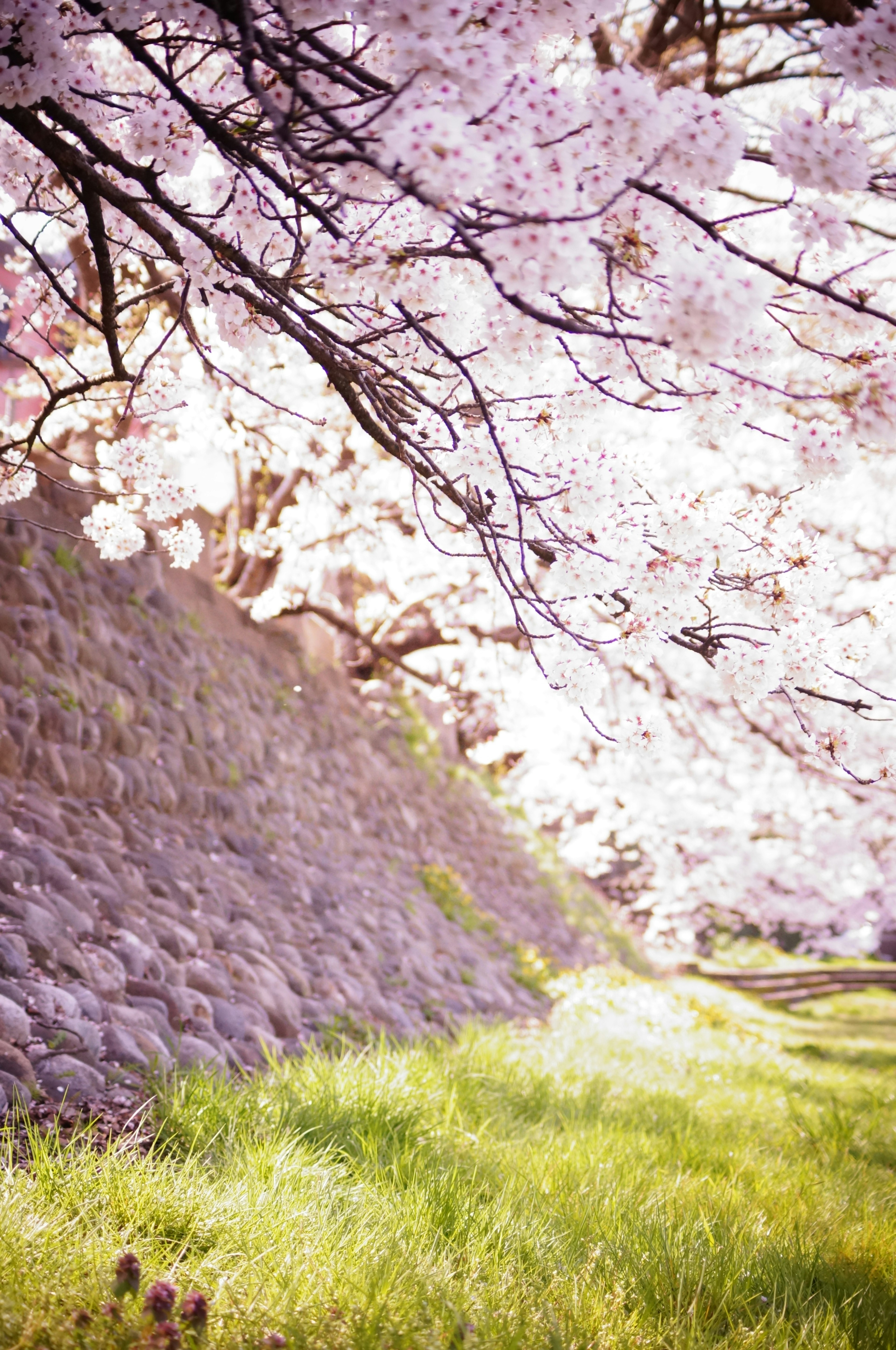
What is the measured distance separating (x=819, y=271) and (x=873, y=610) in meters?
1.13

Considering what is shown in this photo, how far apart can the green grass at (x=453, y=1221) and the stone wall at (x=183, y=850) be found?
532 mm

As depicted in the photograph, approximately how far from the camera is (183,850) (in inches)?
199

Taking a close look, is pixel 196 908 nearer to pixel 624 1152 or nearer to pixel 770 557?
pixel 624 1152

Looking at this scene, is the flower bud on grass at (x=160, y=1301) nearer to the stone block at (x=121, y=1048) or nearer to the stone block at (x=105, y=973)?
the stone block at (x=121, y=1048)

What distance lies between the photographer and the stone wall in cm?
345

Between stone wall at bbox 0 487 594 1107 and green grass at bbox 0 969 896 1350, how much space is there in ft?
1.75

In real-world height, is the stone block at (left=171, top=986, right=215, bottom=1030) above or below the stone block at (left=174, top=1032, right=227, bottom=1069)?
above

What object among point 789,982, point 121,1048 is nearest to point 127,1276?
point 121,1048

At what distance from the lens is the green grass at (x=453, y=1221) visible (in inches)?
73.8

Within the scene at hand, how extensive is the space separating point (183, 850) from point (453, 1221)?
3.12 metres

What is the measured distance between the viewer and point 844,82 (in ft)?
6.35

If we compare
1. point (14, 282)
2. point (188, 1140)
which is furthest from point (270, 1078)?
point (14, 282)

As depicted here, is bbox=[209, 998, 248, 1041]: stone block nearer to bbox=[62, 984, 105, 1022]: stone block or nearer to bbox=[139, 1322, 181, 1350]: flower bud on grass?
bbox=[62, 984, 105, 1022]: stone block

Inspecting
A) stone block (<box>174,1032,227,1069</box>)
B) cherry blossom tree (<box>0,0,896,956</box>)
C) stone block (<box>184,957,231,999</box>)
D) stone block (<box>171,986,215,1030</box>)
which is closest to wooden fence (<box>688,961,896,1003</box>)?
cherry blossom tree (<box>0,0,896,956</box>)
